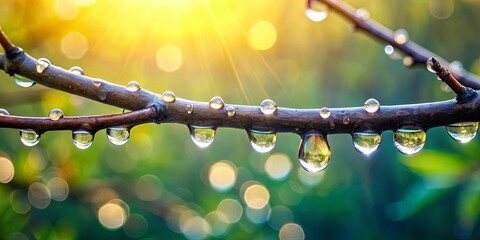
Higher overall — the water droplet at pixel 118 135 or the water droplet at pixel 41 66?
the water droplet at pixel 41 66

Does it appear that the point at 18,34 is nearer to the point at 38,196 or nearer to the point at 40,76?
the point at 38,196

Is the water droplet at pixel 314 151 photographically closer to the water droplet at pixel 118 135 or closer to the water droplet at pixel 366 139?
the water droplet at pixel 366 139

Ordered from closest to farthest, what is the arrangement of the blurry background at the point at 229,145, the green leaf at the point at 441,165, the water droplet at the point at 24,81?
the water droplet at the point at 24,81, the green leaf at the point at 441,165, the blurry background at the point at 229,145

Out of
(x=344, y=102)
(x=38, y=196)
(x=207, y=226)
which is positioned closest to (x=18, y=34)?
(x=38, y=196)

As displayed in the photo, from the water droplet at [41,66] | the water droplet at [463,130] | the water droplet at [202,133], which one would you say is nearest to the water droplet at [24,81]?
the water droplet at [41,66]

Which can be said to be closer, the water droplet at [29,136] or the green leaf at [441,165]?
the water droplet at [29,136]

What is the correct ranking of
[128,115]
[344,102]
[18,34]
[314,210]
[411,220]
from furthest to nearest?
[344,102] → [411,220] → [314,210] → [18,34] → [128,115]

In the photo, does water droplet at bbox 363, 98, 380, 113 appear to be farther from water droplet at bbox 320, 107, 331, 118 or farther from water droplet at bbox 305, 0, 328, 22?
water droplet at bbox 305, 0, 328, 22

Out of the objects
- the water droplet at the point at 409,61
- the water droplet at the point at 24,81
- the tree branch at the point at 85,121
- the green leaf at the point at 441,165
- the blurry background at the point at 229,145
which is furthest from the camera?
the blurry background at the point at 229,145
